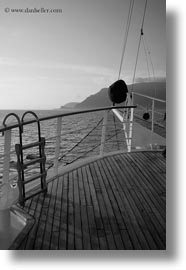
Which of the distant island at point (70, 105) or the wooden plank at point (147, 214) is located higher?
the distant island at point (70, 105)

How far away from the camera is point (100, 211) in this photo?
2080mm

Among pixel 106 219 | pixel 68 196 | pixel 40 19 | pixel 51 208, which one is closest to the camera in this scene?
pixel 106 219

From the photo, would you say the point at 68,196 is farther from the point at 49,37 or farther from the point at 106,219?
the point at 49,37

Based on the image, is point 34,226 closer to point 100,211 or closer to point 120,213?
point 100,211

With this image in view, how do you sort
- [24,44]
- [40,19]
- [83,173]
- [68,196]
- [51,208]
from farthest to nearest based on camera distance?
[83,173]
[24,44]
[40,19]
[68,196]
[51,208]

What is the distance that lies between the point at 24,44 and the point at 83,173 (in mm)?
1310

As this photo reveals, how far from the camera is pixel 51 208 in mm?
2105

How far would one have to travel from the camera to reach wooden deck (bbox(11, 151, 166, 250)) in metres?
1.76

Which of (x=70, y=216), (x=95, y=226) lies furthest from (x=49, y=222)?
(x=95, y=226)

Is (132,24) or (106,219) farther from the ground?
(132,24)

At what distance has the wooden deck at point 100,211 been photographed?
5.78 feet

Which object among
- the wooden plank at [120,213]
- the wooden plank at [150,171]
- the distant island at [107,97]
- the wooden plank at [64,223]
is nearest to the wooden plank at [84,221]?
the wooden plank at [64,223]

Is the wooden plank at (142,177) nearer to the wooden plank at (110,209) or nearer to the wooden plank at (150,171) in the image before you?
the wooden plank at (150,171)

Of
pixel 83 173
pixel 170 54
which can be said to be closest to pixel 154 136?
pixel 83 173
